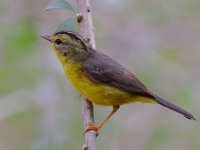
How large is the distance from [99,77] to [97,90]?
0.41 feet

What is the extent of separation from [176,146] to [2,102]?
6.14 feet

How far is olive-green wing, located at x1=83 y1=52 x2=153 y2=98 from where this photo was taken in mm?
5520

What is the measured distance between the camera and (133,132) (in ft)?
20.8

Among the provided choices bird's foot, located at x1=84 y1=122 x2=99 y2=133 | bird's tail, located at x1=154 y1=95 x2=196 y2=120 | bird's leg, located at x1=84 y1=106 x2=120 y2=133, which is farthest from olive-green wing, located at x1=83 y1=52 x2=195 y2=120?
bird's foot, located at x1=84 y1=122 x2=99 y2=133

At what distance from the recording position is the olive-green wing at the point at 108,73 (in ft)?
18.1

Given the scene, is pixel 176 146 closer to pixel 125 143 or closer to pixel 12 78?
pixel 125 143

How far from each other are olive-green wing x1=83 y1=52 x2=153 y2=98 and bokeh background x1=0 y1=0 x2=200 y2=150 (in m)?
0.34

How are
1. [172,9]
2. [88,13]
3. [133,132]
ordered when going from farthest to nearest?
[172,9] < [133,132] < [88,13]

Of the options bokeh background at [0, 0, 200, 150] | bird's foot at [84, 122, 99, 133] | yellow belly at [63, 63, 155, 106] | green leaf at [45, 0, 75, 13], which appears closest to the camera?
green leaf at [45, 0, 75, 13]

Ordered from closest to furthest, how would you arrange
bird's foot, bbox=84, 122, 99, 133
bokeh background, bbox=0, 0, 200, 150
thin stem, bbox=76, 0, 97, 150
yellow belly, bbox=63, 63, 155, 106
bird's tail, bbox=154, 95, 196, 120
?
bird's foot, bbox=84, 122, 99, 133, thin stem, bbox=76, 0, 97, 150, bird's tail, bbox=154, 95, 196, 120, yellow belly, bbox=63, 63, 155, 106, bokeh background, bbox=0, 0, 200, 150

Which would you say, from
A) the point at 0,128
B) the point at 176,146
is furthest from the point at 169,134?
the point at 0,128

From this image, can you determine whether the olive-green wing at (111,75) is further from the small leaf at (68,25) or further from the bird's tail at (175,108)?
the small leaf at (68,25)

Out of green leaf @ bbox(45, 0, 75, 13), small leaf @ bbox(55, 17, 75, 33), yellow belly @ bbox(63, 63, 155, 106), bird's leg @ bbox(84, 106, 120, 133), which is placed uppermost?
green leaf @ bbox(45, 0, 75, 13)

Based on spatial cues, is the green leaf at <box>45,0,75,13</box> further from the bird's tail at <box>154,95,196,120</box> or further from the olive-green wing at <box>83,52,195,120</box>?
the bird's tail at <box>154,95,196,120</box>
